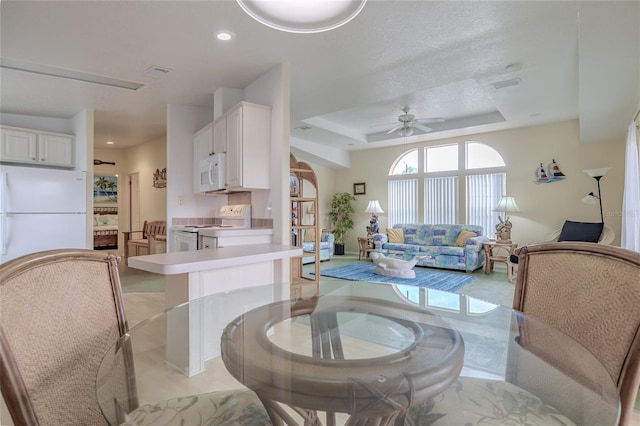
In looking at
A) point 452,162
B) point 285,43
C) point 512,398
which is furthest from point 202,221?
point 452,162

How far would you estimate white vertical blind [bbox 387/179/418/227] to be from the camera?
8029 mm

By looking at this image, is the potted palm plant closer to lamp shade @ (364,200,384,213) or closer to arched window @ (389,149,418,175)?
lamp shade @ (364,200,384,213)

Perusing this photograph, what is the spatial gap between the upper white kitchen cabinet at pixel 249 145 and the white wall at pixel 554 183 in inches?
217

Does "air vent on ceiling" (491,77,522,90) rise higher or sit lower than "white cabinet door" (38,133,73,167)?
higher

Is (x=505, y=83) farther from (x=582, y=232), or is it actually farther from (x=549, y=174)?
(x=582, y=232)

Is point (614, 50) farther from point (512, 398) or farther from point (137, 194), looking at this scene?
point (137, 194)

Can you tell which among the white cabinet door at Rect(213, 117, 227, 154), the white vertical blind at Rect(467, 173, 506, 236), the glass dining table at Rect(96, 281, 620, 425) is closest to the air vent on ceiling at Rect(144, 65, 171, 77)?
the white cabinet door at Rect(213, 117, 227, 154)

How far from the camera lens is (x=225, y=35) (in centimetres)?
264

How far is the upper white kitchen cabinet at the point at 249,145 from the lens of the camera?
10.7 ft

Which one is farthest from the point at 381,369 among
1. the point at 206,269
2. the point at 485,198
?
the point at 485,198

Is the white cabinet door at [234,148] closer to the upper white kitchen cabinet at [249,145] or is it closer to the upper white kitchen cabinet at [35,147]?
the upper white kitchen cabinet at [249,145]

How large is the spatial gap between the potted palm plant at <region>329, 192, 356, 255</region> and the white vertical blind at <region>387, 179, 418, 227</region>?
1.12 m

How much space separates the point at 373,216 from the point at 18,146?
6.85 m

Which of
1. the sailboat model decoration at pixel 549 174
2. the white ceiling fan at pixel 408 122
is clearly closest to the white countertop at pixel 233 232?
the white ceiling fan at pixel 408 122
